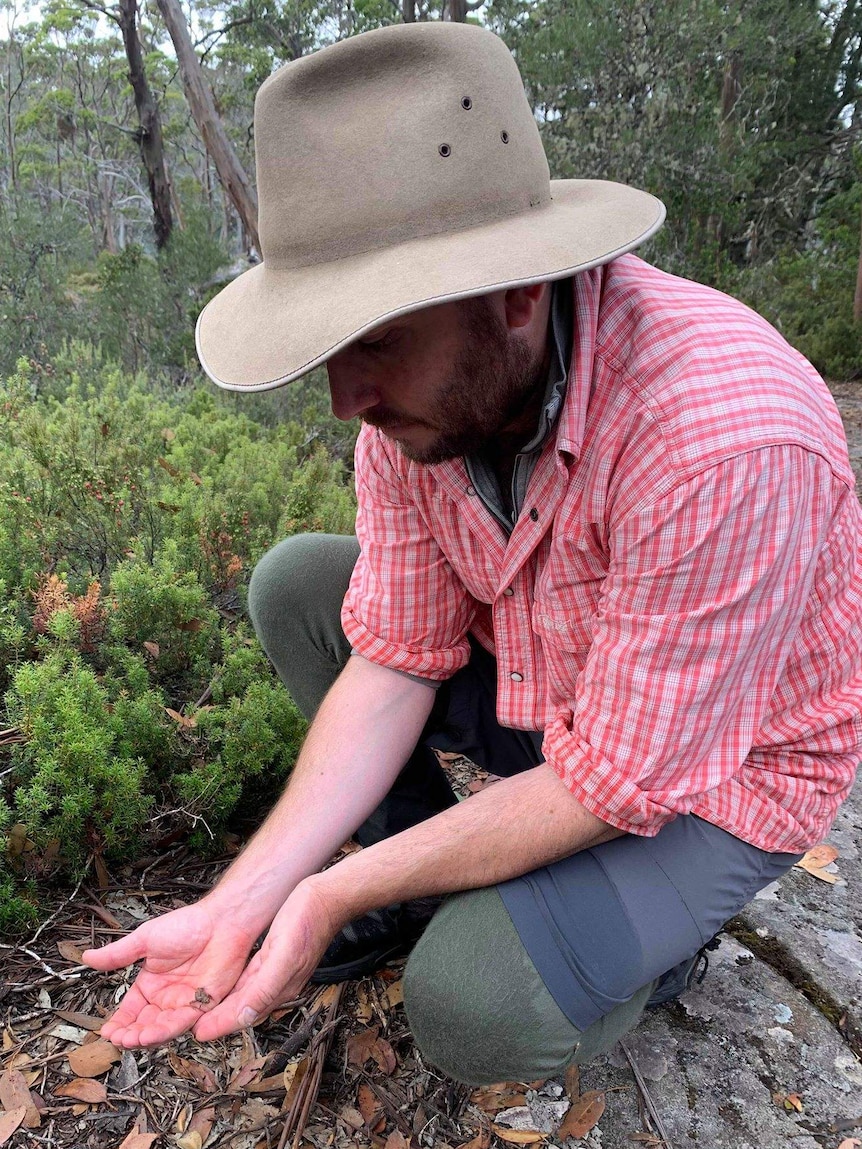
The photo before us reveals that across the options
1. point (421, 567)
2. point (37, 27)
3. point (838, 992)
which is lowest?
point (838, 992)

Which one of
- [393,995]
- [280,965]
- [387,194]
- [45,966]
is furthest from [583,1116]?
[387,194]

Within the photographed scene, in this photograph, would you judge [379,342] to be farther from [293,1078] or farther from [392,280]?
[293,1078]

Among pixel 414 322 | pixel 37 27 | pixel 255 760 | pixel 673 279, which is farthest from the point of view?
pixel 37 27

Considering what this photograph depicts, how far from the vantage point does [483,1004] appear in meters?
1.49

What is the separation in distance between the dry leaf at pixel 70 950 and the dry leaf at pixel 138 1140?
429mm

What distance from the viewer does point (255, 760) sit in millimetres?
2238

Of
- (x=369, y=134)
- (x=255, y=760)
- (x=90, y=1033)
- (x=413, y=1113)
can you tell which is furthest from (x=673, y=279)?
(x=90, y=1033)

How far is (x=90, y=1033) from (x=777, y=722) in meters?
1.49

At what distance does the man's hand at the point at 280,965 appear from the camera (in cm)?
145

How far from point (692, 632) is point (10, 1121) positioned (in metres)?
1.50

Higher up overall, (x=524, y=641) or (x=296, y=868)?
(x=524, y=641)

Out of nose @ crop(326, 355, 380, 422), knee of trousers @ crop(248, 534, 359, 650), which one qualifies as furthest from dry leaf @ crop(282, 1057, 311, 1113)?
nose @ crop(326, 355, 380, 422)

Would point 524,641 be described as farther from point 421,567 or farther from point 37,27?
point 37,27

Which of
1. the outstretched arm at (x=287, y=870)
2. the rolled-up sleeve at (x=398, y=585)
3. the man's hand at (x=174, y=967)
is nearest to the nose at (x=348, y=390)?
the rolled-up sleeve at (x=398, y=585)
